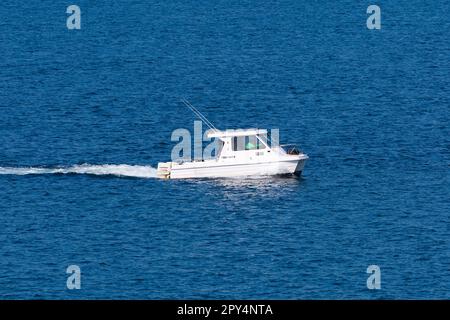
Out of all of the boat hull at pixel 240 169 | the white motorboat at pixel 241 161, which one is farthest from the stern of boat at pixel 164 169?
the boat hull at pixel 240 169

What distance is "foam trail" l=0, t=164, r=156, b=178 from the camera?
17362cm

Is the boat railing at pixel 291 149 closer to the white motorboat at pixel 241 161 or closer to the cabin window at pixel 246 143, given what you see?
the white motorboat at pixel 241 161

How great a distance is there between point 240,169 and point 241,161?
800 millimetres

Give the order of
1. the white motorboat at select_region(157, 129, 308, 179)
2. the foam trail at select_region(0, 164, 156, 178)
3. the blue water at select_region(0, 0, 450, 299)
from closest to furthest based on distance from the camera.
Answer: the blue water at select_region(0, 0, 450, 299), the white motorboat at select_region(157, 129, 308, 179), the foam trail at select_region(0, 164, 156, 178)

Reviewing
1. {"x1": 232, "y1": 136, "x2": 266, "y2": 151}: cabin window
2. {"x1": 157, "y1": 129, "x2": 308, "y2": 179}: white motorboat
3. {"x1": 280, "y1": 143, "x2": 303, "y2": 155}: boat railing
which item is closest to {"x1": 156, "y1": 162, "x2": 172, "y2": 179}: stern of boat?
{"x1": 157, "y1": 129, "x2": 308, "y2": 179}: white motorboat

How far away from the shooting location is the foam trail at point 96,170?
173625mm

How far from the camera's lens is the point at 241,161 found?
564ft

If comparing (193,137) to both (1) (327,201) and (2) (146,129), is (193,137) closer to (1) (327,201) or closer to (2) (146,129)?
(2) (146,129)

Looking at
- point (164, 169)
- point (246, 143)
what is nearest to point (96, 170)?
point (164, 169)

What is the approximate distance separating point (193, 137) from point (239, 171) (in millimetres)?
19744

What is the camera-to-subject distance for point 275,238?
500 feet

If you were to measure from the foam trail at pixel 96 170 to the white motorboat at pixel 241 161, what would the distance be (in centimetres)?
281

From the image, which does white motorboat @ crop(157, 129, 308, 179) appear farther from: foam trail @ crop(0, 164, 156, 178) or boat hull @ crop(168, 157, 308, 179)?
foam trail @ crop(0, 164, 156, 178)

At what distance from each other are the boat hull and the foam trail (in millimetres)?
3692
